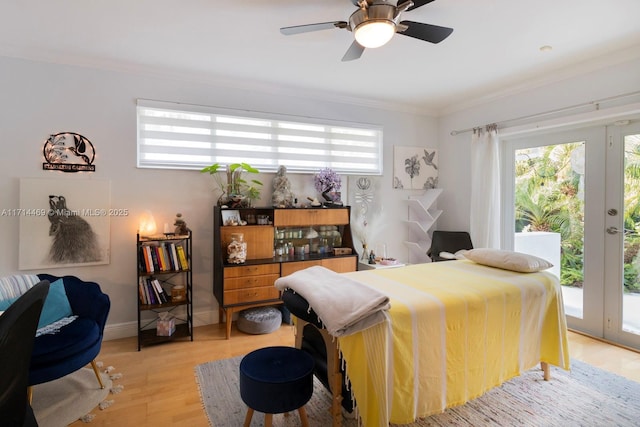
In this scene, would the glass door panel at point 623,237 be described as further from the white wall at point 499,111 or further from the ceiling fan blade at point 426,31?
the ceiling fan blade at point 426,31

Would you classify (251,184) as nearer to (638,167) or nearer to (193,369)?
(193,369)

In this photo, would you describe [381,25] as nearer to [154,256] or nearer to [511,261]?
[511,261]

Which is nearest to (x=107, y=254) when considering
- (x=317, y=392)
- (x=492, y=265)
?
(x=317, y=392)

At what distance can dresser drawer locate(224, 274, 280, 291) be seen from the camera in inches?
122

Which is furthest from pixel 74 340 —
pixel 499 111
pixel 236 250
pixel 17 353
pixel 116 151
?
pixel 499 111

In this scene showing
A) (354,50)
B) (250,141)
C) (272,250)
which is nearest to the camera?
(354,50)

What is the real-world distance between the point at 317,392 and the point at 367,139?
3013mm

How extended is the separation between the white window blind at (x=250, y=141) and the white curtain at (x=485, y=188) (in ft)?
3.72

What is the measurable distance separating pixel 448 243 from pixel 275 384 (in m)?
3.13

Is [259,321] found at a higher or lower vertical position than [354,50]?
lower

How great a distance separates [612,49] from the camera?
109 inches

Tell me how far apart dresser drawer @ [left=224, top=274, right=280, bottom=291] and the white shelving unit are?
204 cm

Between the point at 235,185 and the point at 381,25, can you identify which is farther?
the point at 235,185

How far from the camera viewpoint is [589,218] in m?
3.13
